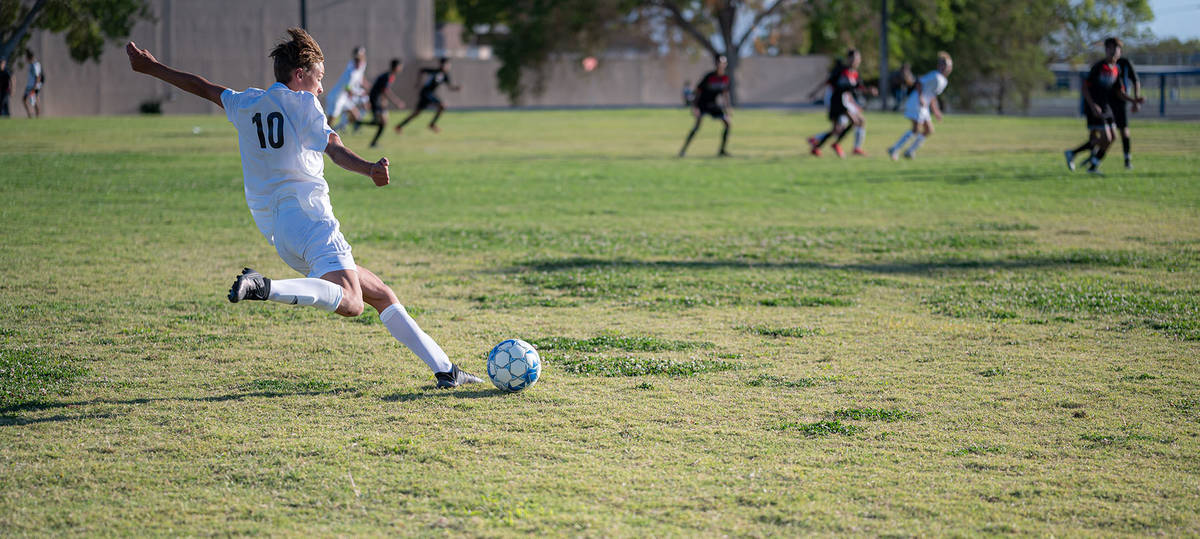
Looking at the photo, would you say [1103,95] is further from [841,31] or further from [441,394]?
[841,31]

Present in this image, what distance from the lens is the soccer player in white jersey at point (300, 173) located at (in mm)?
5359

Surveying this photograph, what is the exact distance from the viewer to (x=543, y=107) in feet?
214

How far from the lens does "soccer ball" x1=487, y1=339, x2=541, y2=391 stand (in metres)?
5.67

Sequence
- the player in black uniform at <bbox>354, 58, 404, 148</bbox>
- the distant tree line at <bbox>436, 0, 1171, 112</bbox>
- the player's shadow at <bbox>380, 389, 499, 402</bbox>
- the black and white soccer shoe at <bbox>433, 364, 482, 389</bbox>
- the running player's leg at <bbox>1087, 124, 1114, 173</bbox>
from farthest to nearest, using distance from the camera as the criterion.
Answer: the distant tree line at <bbox>436, 0, 1171, 112</bbox>
the player in black uniform at <bbox>354, 58, 404, 148</bbox>
the running player's leg at <bbox>1087, 124, 1114, 173</bbox>
the black and white soccer shoe at <bbox>433, 364, 482, 389</bbox>
the player's shadow at <bbox>380, 389, 499, 402</bbox>

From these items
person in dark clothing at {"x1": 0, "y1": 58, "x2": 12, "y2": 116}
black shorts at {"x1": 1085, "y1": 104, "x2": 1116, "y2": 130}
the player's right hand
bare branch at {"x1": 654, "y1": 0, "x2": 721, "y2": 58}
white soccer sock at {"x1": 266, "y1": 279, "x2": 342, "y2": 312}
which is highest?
bare branch at {"x1": 654, "y1": 0, "x2": 721, "y2": 58}

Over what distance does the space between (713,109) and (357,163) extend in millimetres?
18541

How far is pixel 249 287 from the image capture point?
15.8ft

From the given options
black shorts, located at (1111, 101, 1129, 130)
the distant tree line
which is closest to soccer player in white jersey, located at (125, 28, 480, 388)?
black shorts, located at (1111, 101, 1129, 130)

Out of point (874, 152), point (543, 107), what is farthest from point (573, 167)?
point (543, 107)

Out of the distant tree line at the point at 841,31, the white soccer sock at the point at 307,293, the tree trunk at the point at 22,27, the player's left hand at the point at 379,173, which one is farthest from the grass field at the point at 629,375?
the distant tree line at the point at 841,31

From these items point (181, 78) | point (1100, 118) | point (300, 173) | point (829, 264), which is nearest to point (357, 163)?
point (300, 173)

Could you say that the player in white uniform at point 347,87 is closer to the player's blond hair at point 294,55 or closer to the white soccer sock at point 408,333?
the player's blond hair at point 294,55

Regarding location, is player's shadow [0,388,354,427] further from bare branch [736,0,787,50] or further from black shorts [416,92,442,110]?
bare branch [736,0,787,50]

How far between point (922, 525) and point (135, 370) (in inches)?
169
